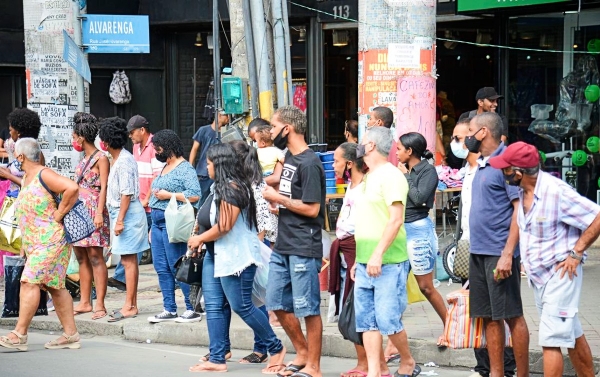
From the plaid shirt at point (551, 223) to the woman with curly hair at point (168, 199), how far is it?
3.84 meters

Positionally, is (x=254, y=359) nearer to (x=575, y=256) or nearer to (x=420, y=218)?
(x=420, y=218)

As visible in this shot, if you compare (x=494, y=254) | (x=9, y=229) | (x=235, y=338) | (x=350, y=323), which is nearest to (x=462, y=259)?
(x=494, y=254)

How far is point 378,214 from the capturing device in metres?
7.39

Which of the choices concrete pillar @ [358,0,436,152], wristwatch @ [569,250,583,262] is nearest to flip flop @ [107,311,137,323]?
concrete pillar @ [358,0,436,152]

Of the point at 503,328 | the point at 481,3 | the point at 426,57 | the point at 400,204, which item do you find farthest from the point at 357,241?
the point at 481,3

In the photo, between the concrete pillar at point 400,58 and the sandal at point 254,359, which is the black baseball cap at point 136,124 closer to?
the concrete pillar at point 400,58

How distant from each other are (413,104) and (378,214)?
3.35 metres

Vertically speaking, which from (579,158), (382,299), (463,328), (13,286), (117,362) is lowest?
(117,362)

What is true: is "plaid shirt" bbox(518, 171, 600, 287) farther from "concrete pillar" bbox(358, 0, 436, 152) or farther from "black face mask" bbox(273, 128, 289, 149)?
"concrete pillar" bbox(358, 0, 436, 152)

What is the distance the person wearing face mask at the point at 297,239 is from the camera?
772 cm

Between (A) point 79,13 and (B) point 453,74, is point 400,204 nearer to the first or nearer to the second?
(A) point 79,13

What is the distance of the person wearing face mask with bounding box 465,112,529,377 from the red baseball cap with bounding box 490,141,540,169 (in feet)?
1.26

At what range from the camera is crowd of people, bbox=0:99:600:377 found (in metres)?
6.81

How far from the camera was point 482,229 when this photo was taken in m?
7.23
